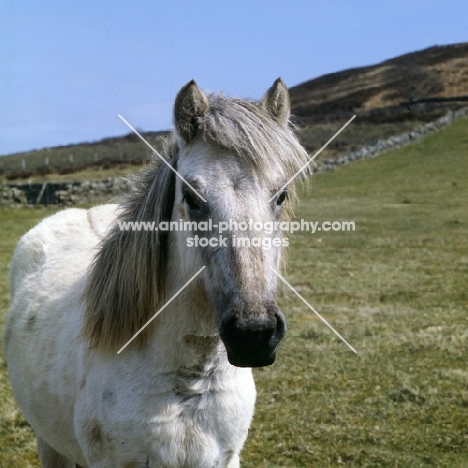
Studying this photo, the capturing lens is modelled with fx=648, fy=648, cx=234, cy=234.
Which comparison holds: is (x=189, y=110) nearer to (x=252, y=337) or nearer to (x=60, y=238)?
(x=252, y=337)

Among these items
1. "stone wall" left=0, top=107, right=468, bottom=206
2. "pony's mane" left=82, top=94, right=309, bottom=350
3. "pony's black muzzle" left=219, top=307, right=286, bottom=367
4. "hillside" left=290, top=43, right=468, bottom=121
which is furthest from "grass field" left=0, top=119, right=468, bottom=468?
"hillside" left=290, top=43, right=468, bottom=121

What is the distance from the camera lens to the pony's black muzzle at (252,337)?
2.44 m

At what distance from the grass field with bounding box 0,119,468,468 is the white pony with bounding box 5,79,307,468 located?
1.37 feet

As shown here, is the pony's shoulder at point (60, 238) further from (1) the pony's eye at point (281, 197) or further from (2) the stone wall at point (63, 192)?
(2) the stone wall at point (63, 192)

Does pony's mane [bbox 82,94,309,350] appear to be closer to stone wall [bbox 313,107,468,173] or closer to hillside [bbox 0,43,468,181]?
hillside [bbox 0,43,468,181]

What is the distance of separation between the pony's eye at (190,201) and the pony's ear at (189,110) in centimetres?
28

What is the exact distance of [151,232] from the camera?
3.04 m

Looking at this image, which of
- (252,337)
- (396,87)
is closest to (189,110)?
(252,337)

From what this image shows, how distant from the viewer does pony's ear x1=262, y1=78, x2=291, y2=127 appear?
309 centimetres

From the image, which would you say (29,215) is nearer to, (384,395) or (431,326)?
(431,326)

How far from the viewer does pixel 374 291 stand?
1114cm

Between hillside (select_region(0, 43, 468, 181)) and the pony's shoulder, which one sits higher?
hillside (select_region(0, 43, 468, 181))

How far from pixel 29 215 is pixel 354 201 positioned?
1190 cm

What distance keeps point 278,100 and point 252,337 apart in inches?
48.8
